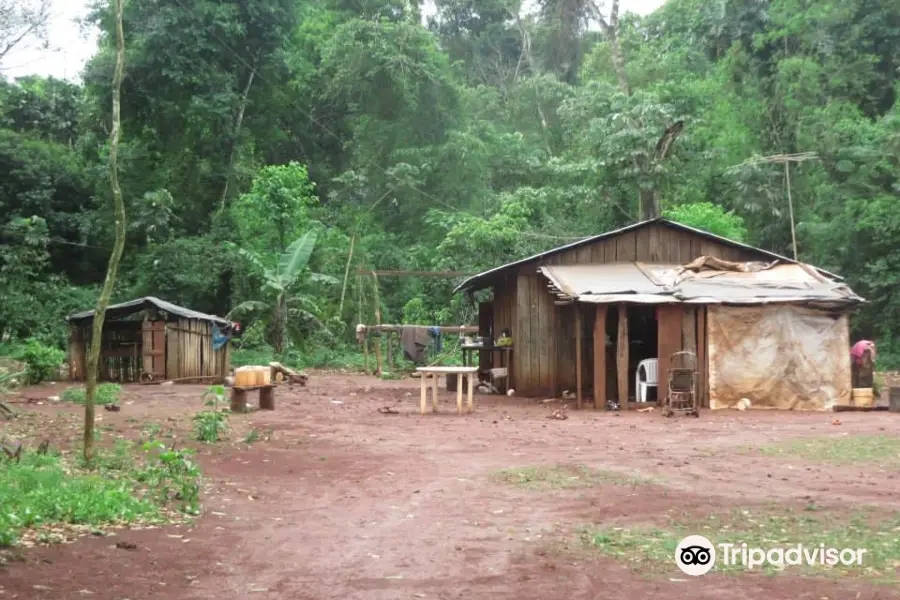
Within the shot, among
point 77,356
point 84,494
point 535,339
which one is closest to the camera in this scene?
point 84,494

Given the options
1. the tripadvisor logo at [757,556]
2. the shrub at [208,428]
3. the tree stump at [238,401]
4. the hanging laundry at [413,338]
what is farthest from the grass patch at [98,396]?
the tripadvisor logo at [757,556]

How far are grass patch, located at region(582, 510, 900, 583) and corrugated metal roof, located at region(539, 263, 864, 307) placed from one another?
9659mm

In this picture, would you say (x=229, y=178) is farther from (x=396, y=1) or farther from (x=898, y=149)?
(x=898, y=149)

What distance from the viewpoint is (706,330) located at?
17.2 metres

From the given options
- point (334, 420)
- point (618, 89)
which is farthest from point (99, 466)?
point (618, 89)

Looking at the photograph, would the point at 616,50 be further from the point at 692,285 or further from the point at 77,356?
the point at 77,356

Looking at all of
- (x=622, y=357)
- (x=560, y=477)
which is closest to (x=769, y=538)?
(x=560, y=477)

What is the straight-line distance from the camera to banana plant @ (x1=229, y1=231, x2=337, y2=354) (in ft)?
86.7

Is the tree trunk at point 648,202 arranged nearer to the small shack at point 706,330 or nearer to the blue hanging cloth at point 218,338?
the small shack at point 706,330

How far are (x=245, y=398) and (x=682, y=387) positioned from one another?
7.76 metres

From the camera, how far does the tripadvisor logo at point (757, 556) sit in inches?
229

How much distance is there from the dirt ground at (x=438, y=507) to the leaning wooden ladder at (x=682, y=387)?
0.67 metres

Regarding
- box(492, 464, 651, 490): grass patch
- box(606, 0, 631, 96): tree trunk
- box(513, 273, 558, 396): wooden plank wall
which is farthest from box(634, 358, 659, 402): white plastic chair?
box(606, 0, 631, 96): tree trunk

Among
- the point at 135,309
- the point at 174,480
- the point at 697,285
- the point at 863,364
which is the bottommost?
the point at 174,480
